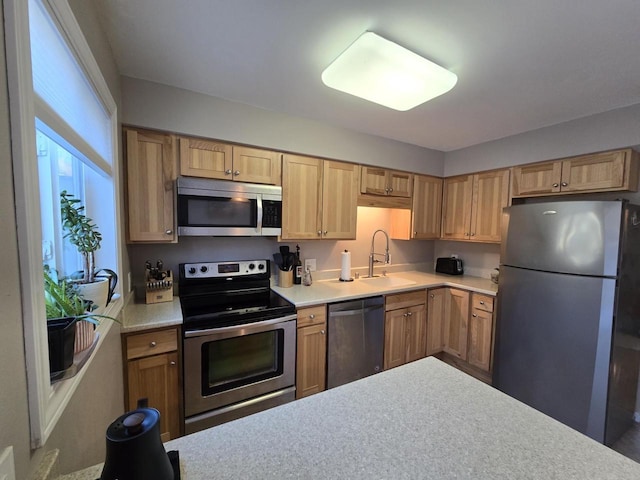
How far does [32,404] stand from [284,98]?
2010mm

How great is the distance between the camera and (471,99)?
1.90 meters

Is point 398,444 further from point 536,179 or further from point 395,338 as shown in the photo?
point 536,179

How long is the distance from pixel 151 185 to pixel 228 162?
1.79 ft

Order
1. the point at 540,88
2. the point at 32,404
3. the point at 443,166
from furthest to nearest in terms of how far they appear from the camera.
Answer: the point at 443,166 < the point at 540,88 < the point at 32,404

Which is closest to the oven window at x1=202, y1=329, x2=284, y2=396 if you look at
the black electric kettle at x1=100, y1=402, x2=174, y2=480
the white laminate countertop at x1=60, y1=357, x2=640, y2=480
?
the white laminate countertop at x1=60, y1=357, x2=640, y2=480

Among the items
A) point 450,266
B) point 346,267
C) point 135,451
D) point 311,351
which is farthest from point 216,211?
point 450,266

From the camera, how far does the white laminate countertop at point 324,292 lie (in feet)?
5.16

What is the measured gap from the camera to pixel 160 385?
62.7 inches

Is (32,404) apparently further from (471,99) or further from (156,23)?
(471,99)

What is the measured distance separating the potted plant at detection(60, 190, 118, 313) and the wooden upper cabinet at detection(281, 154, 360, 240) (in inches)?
51.8

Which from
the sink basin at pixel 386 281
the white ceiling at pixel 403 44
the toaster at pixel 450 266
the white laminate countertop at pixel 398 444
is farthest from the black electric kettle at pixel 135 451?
the toaster at pixel 450 266

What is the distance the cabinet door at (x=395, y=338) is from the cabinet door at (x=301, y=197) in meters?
1.06

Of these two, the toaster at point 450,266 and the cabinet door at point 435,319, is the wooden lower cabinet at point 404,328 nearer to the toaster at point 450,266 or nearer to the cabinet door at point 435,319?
the cabinet door at point 435,319

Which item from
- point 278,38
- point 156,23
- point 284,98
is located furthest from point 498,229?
point 156,23
